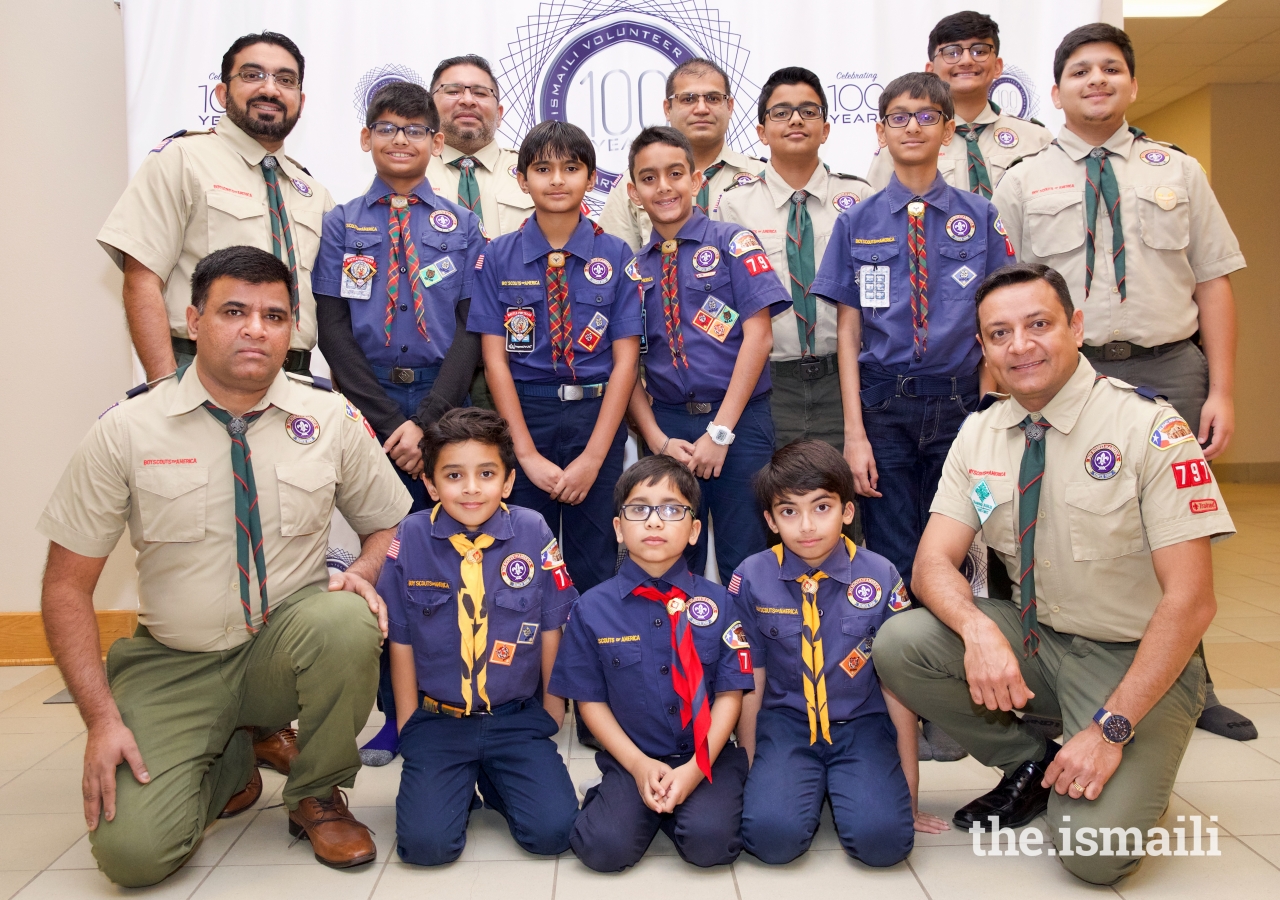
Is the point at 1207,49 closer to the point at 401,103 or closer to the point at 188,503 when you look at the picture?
the point at 401,103

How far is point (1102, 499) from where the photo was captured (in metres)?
2.27

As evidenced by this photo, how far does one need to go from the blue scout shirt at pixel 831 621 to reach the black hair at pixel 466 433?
716 millimetres

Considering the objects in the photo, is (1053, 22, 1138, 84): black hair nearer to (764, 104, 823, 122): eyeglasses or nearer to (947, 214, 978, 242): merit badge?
(947, 214, 978, 242): merit badge

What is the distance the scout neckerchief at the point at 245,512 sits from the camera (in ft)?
7.73

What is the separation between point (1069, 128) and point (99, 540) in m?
3.08

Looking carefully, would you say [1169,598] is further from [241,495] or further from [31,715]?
[31,715]

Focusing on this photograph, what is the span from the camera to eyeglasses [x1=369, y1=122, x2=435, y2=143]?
307 centimetres

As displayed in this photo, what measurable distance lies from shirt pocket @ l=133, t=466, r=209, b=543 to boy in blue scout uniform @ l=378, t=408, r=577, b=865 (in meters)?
0.48

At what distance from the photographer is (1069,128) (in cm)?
325

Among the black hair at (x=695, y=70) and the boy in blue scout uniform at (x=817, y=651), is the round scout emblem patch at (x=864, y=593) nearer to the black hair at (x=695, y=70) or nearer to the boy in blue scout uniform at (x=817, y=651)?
the boy in blue scout uniform at (x=817, y=651)

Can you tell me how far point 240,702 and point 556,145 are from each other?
1.76 meters

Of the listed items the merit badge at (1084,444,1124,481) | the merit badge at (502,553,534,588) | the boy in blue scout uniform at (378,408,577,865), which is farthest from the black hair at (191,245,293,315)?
the merit badge at (1084,444,1124,481)

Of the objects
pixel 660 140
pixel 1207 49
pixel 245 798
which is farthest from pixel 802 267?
pixel 1207 49

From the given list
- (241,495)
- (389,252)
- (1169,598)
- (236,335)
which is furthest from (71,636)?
(1169,598)
